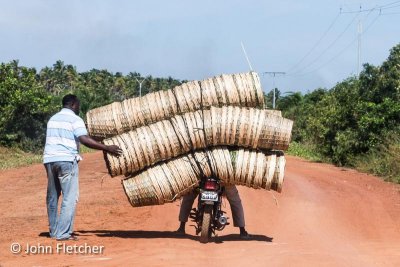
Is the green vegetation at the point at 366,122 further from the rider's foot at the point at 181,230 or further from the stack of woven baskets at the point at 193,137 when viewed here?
the stack of woven baskets at the point at 193,137

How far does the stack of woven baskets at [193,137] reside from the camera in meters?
9.90

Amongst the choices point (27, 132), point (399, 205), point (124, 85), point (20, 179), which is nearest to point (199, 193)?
point (399, 205)

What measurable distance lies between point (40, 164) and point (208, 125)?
1784cm

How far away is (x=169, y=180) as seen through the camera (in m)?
9.95

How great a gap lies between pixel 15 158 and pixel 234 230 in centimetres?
2107

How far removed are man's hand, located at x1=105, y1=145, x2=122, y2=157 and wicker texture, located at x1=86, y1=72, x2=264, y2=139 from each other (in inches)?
12.9

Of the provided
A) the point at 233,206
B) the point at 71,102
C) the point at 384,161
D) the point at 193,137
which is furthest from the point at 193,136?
the point at 384,161

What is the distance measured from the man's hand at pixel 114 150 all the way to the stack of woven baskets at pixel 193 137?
6 centimetres

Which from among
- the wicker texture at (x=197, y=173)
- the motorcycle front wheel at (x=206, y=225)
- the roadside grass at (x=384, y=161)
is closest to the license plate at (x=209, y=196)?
the motorcycle front wheel at (x=206, y=225)

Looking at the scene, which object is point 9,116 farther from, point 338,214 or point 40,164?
point 338,214

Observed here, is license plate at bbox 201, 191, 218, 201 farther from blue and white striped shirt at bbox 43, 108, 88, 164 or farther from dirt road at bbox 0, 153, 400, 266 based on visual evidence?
blue and white striped shirt at bbox 43, 108, 88, 164

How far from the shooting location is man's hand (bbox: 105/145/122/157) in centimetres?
973

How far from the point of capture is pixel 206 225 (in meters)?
9.98

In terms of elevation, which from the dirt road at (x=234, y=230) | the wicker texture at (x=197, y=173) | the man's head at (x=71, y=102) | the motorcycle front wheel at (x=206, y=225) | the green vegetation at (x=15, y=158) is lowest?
the green vegetation at (x=15, y=158)
